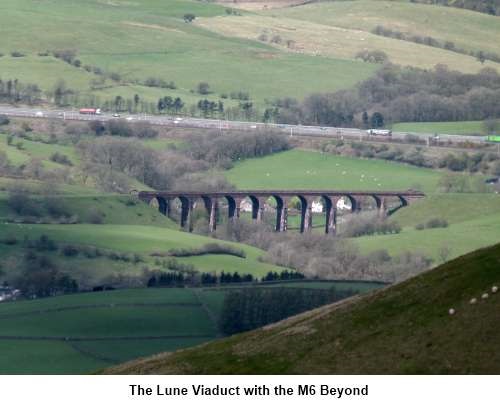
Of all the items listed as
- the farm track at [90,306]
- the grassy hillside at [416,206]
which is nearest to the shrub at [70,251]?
the grassy hillside at [416,206]

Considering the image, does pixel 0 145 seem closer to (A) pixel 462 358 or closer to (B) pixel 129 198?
(B) pixel 129 198

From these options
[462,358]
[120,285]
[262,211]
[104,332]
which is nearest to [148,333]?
[104,332]

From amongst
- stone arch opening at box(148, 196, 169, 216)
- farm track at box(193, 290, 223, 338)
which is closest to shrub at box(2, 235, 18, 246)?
farm track at box(193, 290, 223, 338)

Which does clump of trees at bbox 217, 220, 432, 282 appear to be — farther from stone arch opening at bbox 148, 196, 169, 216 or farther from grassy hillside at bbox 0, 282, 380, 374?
grassy hillside at bbox 0, 282, 380, 374

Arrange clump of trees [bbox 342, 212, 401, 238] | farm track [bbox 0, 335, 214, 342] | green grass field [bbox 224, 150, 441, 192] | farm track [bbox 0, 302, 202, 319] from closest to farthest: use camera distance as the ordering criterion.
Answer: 1. farm track [bbox 0, 335, 214, 342]
2. farm track [bbox 0, 302, 202, 319]
3. clump of trees [bbox 342, 212, 401, 238]
4. green grass field [bbox 224, 150, 441, 192]

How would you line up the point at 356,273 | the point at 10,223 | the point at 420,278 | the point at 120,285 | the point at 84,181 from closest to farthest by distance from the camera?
the point at 420,278 → the point at 120,285 → the point at 356,273 → the point at 10,223 → the point at 84,181

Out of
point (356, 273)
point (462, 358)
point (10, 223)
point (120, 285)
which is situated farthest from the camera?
point (10, 223)

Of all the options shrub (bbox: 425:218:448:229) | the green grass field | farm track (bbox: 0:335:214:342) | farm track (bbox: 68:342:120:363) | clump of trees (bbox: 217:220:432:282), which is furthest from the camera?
the green grass field
